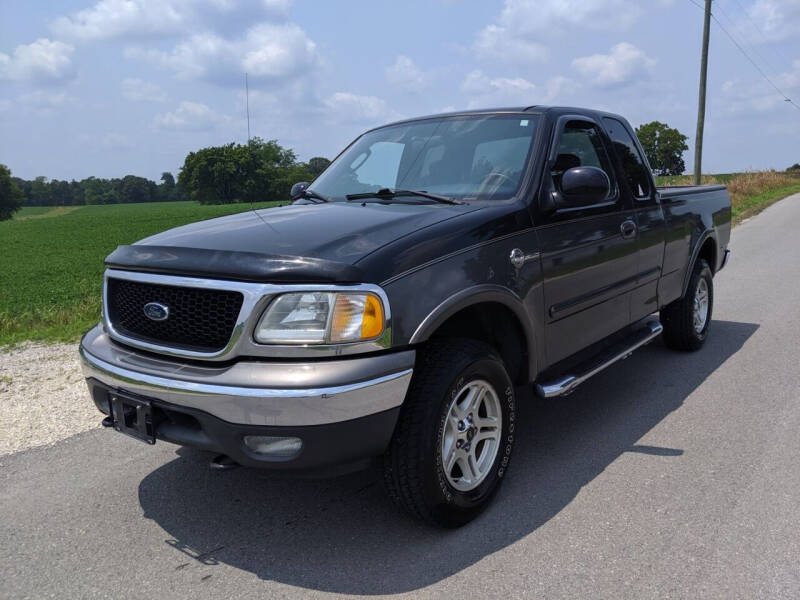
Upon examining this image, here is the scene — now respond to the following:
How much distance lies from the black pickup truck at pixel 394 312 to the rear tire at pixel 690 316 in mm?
1532

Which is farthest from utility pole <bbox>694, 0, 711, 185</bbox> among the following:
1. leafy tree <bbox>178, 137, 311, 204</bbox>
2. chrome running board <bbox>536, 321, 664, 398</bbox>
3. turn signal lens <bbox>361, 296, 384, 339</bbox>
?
turn signal lens <bbox>361, 296, 384, 339</bbox>

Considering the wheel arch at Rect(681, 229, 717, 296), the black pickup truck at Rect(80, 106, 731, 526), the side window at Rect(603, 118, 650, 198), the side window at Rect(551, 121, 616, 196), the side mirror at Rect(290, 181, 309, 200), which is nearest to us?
the black pickup truck at Rect(80, 106, 731, 526)

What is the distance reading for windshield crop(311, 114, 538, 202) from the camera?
374 centimetres

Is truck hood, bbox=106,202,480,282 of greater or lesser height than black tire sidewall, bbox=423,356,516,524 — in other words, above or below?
above

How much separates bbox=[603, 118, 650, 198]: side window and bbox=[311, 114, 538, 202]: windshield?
1.07m

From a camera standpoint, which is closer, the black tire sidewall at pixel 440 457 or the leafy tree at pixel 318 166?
the black tire sidewall at pixel 440 457

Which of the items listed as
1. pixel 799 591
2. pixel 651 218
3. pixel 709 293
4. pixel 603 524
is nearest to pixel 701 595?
pixel 799 591

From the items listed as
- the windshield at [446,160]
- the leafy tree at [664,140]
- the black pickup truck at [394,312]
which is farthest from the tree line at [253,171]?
the leafy tree at [664,140]

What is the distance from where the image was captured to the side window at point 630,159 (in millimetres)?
4746

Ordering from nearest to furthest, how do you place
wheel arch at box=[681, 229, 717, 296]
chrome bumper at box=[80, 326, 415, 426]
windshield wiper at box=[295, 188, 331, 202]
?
1. chrome bumper at box=[80, 326, 415, 426]
2. windshield wiper at box=[295, 188, 331, 202]
3. wheel arch at box=[681, 229, 717, 296]

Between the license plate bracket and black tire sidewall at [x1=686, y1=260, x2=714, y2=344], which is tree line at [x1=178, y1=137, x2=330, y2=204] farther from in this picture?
black tire sidewall at [x1=686, y1=260, x2=714, y2=344]

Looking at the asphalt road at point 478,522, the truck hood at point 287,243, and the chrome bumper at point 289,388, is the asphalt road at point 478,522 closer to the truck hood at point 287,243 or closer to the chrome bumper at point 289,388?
the chrome bumper at point 289,388

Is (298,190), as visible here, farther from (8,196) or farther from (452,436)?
(8,196)

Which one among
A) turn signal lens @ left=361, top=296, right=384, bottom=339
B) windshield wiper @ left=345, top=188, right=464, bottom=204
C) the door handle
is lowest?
turn signal lens @ left=361, top=296, right=384, bottom=339
